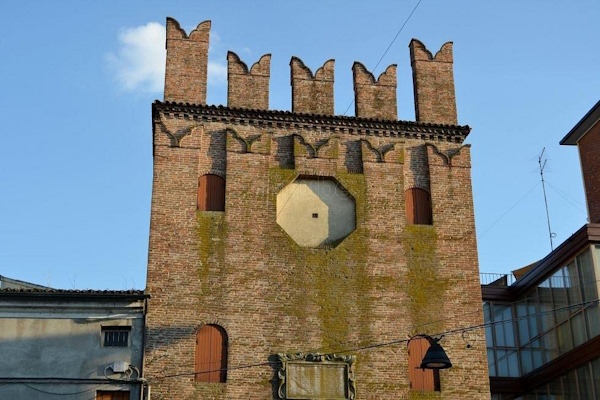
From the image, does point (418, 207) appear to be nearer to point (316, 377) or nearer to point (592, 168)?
point (316, 377)

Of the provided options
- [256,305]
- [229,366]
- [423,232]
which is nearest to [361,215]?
[423,232]

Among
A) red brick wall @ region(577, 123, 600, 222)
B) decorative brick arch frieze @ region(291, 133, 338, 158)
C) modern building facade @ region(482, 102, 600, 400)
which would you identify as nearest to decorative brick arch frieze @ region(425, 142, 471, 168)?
decorative brick arch frieze @ region(291, 133, 338, 158)

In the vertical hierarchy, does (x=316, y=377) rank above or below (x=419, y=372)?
below

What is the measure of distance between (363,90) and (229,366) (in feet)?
27.5

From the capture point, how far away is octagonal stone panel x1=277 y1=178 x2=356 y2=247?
912 inches

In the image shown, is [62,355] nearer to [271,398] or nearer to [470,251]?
[271,398]

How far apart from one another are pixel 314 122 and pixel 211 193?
3.34m

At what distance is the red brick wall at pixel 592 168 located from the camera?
102ft

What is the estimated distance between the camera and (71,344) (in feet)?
67.5

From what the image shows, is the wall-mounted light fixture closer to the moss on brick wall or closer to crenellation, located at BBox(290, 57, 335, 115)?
the moss on brick wall

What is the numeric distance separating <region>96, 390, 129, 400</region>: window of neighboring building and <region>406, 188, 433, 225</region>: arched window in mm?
8160

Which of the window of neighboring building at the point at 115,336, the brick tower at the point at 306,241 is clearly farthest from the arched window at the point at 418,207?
the window of neighboring building at the point at 115,336

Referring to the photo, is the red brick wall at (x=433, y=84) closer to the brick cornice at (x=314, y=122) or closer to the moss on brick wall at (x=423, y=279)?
the brick cornice at (x=314, y=122)

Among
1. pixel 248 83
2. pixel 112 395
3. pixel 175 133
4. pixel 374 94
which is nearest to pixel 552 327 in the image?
pixel 374 94
